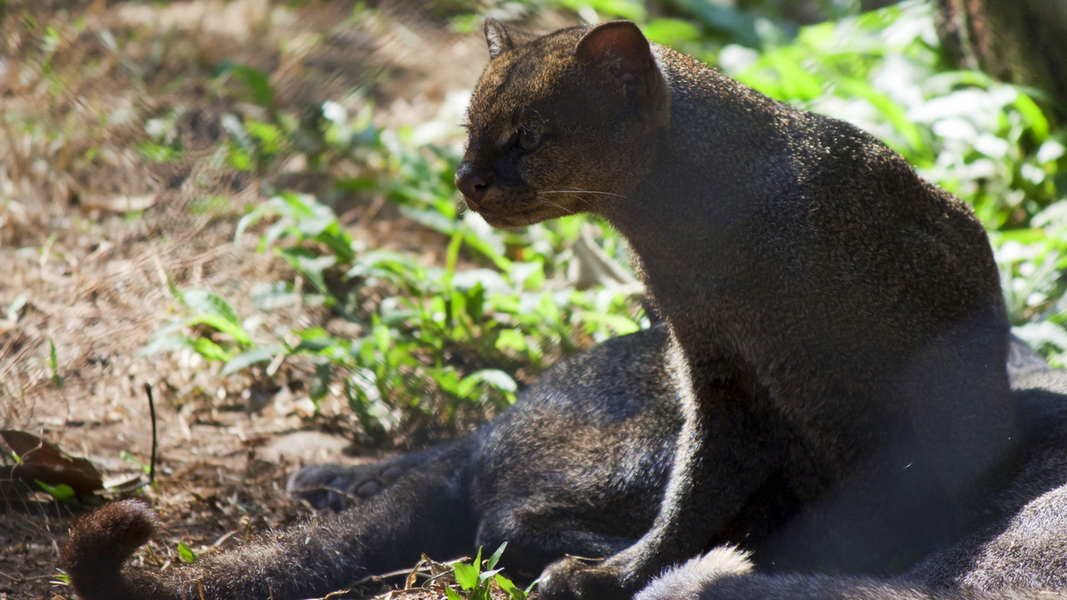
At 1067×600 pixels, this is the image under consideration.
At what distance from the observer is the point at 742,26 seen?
320 inches

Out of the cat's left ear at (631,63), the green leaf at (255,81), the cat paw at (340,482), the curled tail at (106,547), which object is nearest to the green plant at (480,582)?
the cat paw at (340,482)

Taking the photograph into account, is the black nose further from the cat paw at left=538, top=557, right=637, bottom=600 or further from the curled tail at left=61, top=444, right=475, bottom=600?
the cat paw at left=538, top=557, right=637, bottom=600

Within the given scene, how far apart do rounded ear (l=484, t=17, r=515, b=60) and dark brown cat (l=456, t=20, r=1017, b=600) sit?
33 cm

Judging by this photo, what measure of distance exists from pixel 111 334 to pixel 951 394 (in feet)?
11.6

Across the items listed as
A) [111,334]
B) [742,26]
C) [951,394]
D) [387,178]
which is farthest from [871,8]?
[111,334]

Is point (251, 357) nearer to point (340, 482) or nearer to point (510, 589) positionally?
point (340, 482)

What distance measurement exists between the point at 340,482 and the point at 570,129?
1671mm

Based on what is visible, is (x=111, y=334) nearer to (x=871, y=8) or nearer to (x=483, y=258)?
(x=483, y=258)

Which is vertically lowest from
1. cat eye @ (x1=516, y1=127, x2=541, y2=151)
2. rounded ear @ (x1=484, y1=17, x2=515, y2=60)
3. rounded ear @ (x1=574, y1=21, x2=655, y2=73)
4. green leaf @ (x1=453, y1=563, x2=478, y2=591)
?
green leaf @ (x1=453, y1=563, x2=478, y2=591)

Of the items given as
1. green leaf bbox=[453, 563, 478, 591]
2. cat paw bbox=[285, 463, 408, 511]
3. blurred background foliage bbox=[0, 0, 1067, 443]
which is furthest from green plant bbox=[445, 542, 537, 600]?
blurred background foliage bbox=[0, 0, 1067, 443]

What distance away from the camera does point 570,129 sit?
10.3 ft

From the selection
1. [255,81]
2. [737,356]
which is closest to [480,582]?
[737,356]

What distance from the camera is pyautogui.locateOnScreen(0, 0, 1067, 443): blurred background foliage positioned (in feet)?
14.3

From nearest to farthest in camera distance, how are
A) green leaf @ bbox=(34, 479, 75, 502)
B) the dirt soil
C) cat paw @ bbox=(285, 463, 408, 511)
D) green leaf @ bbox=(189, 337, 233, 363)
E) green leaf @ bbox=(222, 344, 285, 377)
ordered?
1. green leaf @ bbox=(34, 479, 75, 502)
2. cat paw @ bbox=(285, 463, 408, 511)
3. the dirt soil
4. green leaf @ bbox=(222, 344, 285, 377)
5. green leaf @ bbox=(189, 337, 233, 363)
